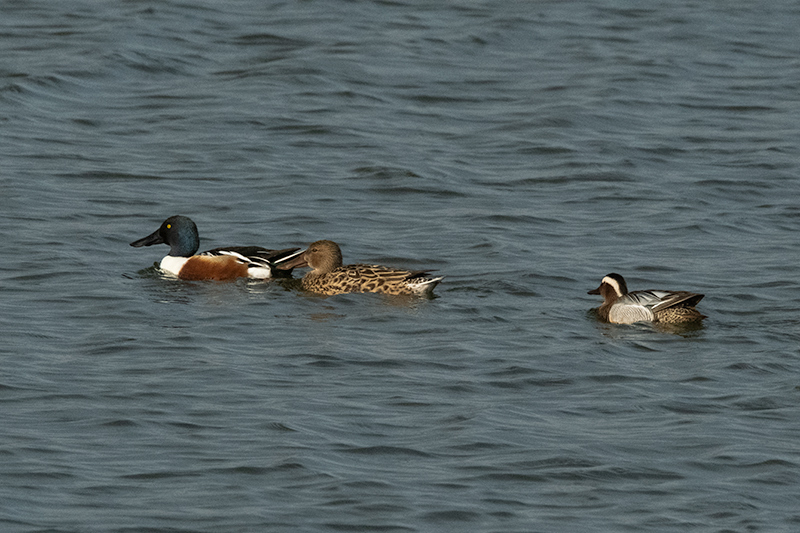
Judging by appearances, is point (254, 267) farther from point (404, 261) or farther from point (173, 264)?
point (404, 261)

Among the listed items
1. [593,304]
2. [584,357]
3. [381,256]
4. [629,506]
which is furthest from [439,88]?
[629,506]

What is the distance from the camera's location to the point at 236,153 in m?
18.2

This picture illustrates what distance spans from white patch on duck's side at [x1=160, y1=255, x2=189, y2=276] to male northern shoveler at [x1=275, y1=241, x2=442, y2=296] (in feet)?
3.22

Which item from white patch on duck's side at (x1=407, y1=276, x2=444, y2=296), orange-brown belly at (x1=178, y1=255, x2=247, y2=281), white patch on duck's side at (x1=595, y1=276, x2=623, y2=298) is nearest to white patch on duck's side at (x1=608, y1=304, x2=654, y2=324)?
white patch on duck's side at (x1=595, y1=276, x2=623, y2=298)

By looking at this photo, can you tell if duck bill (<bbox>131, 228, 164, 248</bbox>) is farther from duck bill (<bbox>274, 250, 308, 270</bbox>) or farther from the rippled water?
duck bill (<bbox>274, 250, 308, 270</bbox>)

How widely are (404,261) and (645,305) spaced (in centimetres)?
288

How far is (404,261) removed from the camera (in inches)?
558

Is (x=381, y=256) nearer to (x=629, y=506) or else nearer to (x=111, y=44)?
(x=629, y=506)

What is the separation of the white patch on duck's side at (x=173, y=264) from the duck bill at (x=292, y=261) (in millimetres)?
963

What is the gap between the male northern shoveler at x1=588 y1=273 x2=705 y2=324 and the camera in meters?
11.9

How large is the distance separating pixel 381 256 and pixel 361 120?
587 centimetres

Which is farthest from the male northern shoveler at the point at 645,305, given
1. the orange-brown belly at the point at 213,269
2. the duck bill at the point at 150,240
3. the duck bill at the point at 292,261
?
the duck bill at the point at 150,240

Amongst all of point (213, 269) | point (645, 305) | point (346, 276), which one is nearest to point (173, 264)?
point (213, 269)

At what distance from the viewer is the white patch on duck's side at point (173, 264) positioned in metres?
14.0
